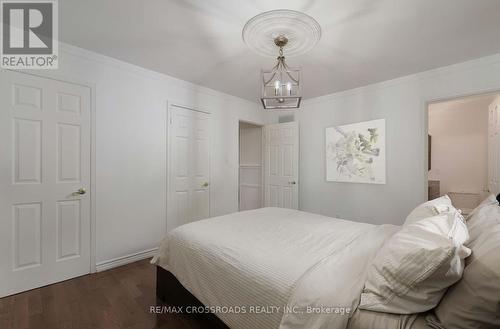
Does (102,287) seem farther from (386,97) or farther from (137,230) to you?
(386,97)

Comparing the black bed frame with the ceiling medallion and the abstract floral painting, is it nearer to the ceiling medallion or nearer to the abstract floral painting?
the ceiling medallion

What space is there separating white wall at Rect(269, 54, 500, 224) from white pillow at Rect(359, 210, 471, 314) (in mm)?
2464

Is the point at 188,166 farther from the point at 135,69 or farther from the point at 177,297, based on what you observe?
the point at 177,297

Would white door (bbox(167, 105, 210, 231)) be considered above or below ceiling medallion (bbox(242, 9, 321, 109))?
below

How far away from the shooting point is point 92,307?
6.20ft

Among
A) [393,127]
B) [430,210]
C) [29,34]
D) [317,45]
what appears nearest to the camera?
[430,210]

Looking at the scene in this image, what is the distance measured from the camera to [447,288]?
93cm

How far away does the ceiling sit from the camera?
5.84ft

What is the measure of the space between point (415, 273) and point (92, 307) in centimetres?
237

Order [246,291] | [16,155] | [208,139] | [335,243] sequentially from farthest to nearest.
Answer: [208,139] → [16,155] → [335,243] → [246,291]

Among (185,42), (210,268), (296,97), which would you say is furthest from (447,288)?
(185,42)

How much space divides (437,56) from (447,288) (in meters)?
2.75

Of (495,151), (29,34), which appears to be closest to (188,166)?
(29,34)

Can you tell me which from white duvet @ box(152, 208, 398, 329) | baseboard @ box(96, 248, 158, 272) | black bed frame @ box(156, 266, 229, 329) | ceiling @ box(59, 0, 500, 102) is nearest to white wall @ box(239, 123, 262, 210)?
ceiling @ box(59, 0, 500, 102)
